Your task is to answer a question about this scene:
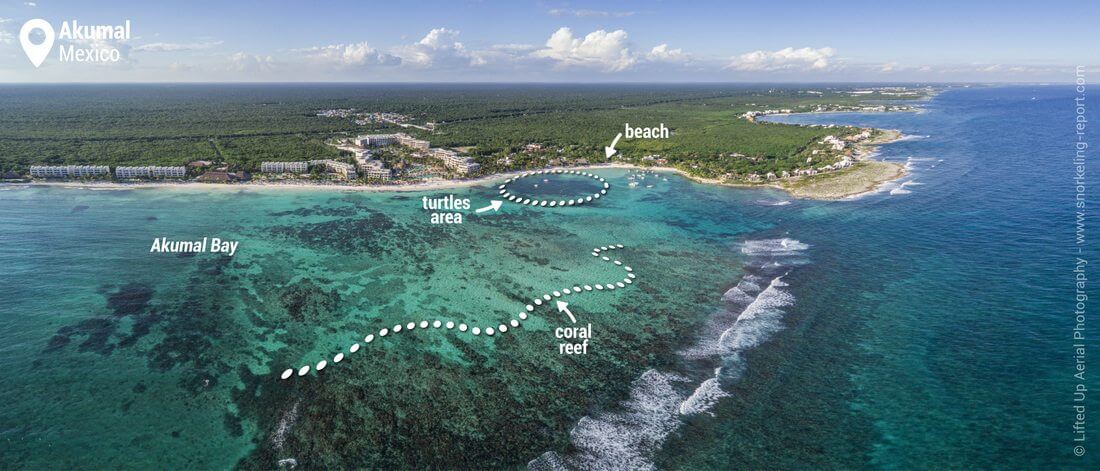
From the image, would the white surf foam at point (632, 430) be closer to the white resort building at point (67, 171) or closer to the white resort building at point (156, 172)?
the white resort building at point (156, 172)

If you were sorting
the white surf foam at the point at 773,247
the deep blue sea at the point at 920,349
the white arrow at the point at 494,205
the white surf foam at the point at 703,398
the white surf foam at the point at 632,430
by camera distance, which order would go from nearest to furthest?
the white surf foam at the point at 632,430 → the deep blue sea at the point at 920,349 → the white surf foam at the point at 703,398 → the white surf foam at the point at 773,247 → the white arrow at the point at 494,205

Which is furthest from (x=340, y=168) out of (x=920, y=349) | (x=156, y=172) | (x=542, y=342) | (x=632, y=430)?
(x=920, y=349)

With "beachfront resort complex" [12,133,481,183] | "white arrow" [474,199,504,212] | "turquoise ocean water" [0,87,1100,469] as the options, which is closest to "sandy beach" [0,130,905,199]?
"beachfront resort complex" [12,133,481,183]

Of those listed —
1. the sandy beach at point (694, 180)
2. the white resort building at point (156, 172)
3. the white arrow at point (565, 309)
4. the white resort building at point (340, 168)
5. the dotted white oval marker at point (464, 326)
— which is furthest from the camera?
the white resort building at point (340, 168)

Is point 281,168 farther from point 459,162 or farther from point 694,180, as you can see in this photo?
point 694,180

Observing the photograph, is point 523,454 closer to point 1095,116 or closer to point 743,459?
point 743,459

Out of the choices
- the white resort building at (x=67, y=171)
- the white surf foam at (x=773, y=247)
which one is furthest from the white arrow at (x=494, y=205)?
the white resort building at (x=67, y=171)

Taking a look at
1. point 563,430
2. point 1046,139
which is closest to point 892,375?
point 563,430

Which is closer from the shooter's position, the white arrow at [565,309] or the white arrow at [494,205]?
the white arrow at [565,309]

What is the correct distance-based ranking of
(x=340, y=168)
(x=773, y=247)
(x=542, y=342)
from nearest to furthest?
(x=542, y=342) → (x=773, y=247) → (x=340, y=168)
